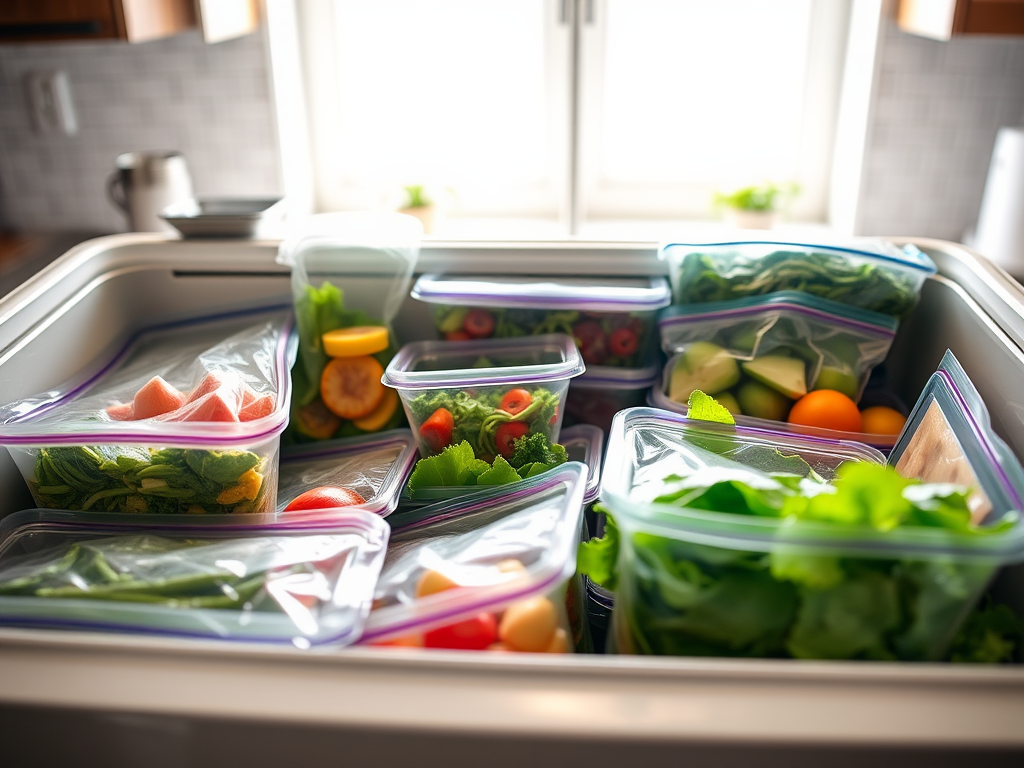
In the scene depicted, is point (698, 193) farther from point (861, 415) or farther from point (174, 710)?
point (174, 710)

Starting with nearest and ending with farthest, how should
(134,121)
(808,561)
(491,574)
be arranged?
(808,561), (491,574), (134,121)

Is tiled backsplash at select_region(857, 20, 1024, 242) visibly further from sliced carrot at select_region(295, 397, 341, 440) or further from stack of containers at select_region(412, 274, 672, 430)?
sliced carrot at select_region(295, 397, 341, 440)

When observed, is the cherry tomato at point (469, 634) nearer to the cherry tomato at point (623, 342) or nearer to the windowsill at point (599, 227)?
the cherry tomato at point (623, 342)

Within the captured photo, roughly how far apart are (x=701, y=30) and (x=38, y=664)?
1557 millimetres

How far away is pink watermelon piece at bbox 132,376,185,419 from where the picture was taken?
82 centimetres

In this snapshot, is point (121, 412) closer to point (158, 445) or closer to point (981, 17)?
point (158, 445)

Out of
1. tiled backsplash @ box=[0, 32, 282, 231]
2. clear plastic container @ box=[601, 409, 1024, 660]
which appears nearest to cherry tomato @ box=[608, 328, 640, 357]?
clear plastic container @ box=[601, 409, 1024, 660]

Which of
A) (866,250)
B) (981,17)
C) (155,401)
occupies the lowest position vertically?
(155,401)

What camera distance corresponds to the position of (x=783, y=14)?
1.60 metres

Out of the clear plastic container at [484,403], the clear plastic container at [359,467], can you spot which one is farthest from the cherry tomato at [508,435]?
the clear plastic container at [359,467]

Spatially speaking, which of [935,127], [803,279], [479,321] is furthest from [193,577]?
[935,127]

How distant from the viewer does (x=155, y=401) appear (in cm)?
82

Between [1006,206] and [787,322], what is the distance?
72cm

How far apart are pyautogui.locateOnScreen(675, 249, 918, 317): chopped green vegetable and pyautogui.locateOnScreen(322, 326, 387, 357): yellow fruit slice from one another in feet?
1.18
